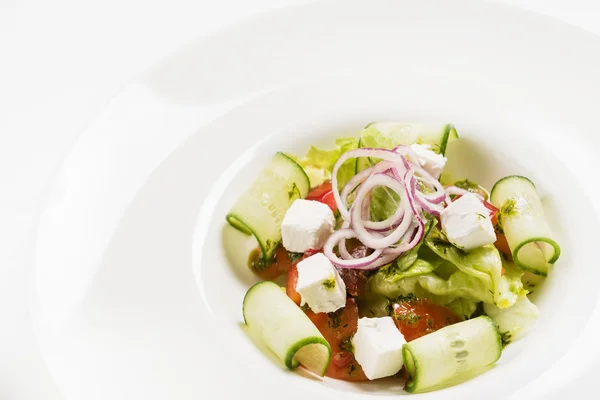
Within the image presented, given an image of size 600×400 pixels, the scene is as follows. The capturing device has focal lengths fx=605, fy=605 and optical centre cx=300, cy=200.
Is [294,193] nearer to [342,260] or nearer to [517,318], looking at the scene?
[342,260]

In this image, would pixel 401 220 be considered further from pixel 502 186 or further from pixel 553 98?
pixel 553 98

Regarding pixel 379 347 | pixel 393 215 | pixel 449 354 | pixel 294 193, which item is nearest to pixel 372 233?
pixel 393 215

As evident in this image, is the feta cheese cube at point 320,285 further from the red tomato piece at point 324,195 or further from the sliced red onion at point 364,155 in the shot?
the red tomato piece at point 324,195

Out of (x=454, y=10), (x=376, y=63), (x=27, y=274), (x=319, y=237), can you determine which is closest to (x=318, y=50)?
(x=376, y=63)

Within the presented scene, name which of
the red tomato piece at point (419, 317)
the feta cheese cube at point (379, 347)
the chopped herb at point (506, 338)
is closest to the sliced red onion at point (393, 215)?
the red tomato piece at point (419, 317)

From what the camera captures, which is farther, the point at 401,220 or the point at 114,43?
the point at 114,43

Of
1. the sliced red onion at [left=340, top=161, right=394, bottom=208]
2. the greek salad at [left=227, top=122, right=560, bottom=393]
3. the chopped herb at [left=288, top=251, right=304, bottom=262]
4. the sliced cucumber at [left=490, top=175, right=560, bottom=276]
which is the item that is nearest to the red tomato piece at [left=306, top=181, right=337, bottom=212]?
the greek salad at [left=227, top=122, right=560, bottom=393]

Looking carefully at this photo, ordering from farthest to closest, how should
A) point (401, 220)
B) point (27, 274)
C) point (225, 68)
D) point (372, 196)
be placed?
point (225, 68)
point (372, 196)
point (401, 220)
point (27, 274)
